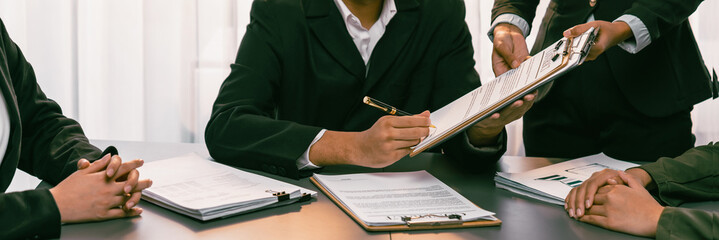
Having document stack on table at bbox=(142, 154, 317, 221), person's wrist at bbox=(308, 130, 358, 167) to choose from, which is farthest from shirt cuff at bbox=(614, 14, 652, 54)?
document stack on table at bbox=(142, 154, 317, 221)

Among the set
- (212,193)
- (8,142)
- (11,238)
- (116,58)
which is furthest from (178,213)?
(116,58)

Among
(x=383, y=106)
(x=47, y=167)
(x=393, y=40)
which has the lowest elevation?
(x=47, y=167)

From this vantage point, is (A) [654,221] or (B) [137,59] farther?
(B) [137,59]

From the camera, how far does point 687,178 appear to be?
1.04m

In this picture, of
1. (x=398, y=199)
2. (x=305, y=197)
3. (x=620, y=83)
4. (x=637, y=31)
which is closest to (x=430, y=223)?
(x=398, y=199)

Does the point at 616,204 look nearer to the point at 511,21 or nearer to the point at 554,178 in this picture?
the point at 554,178

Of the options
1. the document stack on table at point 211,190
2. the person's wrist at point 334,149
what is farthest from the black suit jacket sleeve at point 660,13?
the document stack on table at point 211,190

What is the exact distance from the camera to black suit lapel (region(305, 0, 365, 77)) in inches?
58.2

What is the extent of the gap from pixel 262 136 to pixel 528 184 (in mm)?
543

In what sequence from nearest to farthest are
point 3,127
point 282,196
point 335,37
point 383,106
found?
1. point 282,196
2. point 3,127
3. point 383,106
4. point 335,37

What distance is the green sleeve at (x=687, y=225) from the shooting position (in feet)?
2.67

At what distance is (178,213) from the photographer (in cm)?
95

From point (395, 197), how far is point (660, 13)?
32.8 inches

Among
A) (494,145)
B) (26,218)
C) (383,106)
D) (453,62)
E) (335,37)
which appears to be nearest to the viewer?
(26,218)
